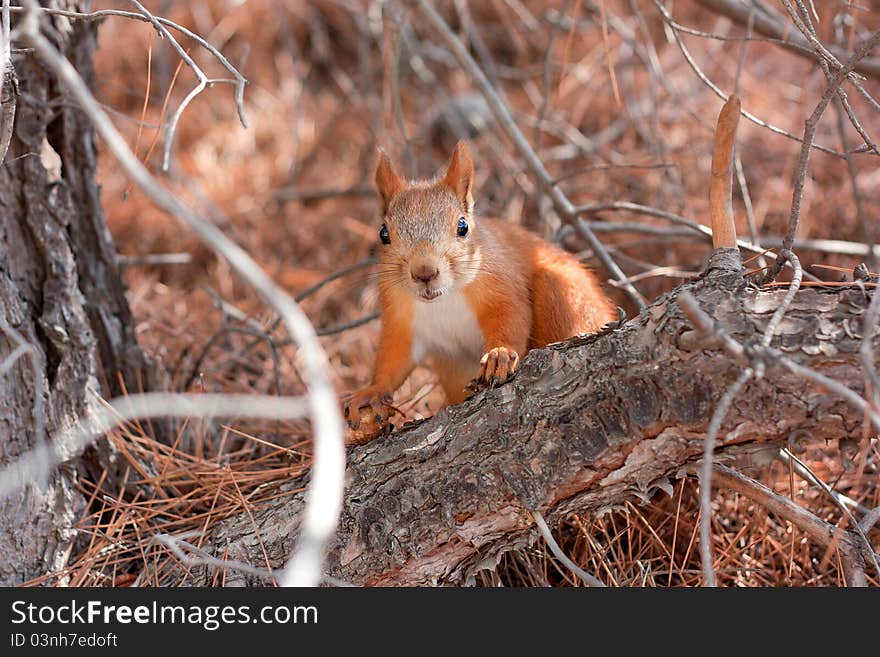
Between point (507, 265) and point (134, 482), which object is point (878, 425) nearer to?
point (507, 265)

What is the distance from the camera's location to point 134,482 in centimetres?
199

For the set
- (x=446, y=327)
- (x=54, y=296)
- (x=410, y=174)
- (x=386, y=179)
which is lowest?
(x=446, y=327)

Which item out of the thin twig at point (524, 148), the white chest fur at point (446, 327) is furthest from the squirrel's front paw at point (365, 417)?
the thin twig at point (524, 148)

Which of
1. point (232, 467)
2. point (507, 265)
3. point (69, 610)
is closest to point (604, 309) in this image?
point (507, 265)

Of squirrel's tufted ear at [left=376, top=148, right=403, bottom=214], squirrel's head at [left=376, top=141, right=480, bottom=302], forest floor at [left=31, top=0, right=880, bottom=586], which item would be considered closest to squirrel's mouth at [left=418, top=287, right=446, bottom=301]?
squirrel's head at [left=376, top=141, right=480, bottom=302]

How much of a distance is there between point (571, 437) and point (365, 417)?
511 mm

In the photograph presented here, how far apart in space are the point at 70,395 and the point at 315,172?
7.68 ft

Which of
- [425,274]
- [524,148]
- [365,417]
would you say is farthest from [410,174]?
[365,417]

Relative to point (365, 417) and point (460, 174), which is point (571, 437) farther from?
point (460, 174)

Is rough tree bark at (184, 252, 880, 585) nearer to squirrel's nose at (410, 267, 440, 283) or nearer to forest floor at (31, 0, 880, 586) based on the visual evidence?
forest floor at (31, 0, 880, 586)

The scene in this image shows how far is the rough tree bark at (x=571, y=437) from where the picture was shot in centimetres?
134

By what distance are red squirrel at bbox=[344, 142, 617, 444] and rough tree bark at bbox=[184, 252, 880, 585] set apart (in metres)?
0.23

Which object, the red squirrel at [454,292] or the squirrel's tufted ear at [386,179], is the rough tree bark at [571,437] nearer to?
the red squirrel at [454,292]

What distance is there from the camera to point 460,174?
2.07 metres
